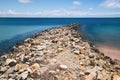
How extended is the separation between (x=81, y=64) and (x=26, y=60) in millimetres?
3833

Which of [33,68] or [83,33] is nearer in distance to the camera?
[33,68]

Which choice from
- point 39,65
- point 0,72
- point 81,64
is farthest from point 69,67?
point 0,72

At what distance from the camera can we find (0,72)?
12242mm

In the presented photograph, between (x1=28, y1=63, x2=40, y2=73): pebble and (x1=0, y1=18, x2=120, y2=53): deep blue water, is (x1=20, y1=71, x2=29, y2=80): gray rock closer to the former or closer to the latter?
(x1=28, y1=63, x2=40, y2=73): pebble

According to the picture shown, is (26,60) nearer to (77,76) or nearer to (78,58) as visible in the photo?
(78,58)

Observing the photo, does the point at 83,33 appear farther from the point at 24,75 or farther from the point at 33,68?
the point at 24,75

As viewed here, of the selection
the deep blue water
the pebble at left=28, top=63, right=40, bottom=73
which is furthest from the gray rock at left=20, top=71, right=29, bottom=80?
the deep blue water

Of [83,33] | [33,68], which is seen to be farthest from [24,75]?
[83,33]

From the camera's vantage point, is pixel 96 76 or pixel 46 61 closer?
pixel 96 76

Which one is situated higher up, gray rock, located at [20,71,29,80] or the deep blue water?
gray rock, located at [20,71,29,80]

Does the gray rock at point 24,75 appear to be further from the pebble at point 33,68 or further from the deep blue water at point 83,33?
the deep blue water at point 83,33

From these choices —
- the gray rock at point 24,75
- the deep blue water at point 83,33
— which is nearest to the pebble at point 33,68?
the gray rock at point 24,75

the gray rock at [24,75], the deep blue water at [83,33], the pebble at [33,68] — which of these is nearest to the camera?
the gray rock at [24,75]

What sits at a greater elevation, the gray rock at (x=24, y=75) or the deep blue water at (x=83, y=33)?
the gray rock at (x=24, y=75)
